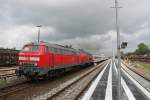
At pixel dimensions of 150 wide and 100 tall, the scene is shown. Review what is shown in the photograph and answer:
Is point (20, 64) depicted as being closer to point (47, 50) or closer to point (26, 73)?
point (26, 73)

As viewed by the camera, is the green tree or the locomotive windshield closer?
the locomotive windshield

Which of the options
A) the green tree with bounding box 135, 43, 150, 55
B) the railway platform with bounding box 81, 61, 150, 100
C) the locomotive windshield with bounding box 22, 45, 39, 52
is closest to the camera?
the railway platform with bounding box 81, 61, 150, 100

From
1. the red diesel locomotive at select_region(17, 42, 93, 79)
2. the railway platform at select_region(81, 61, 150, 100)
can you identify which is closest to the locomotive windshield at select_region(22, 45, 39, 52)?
the red diesel locomotive at select_region(17, 42, 93, 79)

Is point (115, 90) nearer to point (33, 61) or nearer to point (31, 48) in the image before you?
point (33, 61)

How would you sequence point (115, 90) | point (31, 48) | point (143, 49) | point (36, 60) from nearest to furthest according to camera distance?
1. point (115, 90)
2. point (36, 60)
3. point (31, 48)
4. point (143, 49)

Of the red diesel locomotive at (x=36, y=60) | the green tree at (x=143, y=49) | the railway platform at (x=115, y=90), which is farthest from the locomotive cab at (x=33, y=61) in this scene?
the green tree at (x=143, y=49)

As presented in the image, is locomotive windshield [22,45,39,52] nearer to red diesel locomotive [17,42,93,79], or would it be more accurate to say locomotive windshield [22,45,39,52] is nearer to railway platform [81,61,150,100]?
red diesel locomotive [17,42,93,79]

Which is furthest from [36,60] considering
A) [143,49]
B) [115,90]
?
[143,49]

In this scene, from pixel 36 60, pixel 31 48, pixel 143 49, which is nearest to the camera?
pixel 36 60

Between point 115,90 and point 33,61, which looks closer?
point 115,90

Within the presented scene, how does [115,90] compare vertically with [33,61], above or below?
below

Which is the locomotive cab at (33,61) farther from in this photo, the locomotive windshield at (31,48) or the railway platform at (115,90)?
the railway platform at (115,90)

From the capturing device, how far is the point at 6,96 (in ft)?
42.7

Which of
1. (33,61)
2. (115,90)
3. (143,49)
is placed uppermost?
(143,49)
